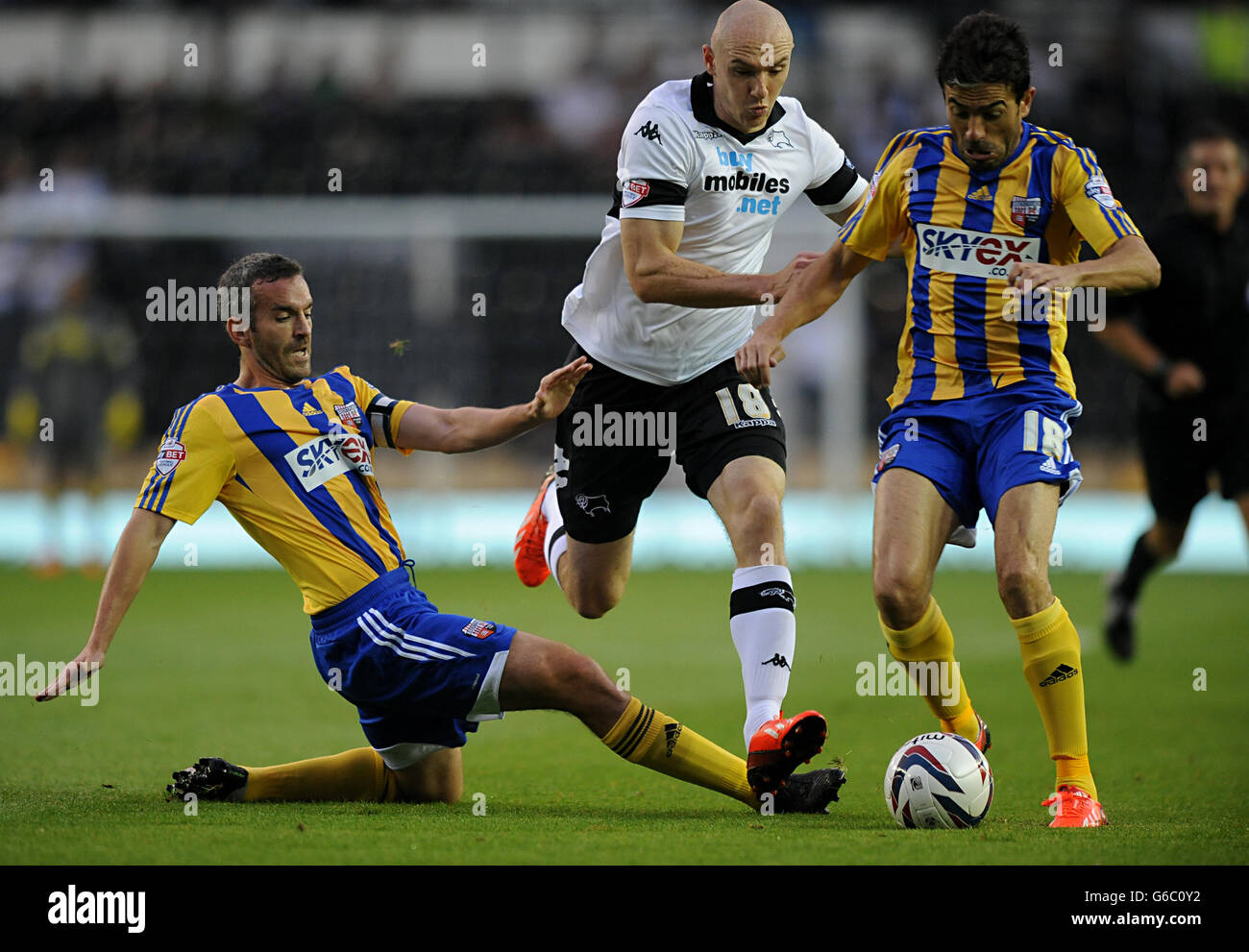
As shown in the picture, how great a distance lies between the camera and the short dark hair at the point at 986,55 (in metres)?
4.79

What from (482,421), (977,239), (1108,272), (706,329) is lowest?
(482,421)

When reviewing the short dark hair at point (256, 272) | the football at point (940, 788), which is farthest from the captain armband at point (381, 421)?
the football at point (940, 788)

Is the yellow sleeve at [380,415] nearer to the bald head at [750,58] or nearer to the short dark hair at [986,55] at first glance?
the bald head at [750,58]

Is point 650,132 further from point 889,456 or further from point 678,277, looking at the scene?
point 889,456

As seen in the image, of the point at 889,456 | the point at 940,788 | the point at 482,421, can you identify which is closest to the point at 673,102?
the point at 482,421

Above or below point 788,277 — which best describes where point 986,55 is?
above

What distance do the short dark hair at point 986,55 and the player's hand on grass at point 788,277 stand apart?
79 centimetres

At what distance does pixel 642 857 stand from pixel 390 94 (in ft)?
58.1

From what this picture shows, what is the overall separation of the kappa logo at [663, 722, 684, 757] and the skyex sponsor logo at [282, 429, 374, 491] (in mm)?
1327

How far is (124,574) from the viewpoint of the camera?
4.77 metres

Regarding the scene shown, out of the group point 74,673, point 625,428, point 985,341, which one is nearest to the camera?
point 74,673

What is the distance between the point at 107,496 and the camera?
16797 mm

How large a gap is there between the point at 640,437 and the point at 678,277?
2.69ft
